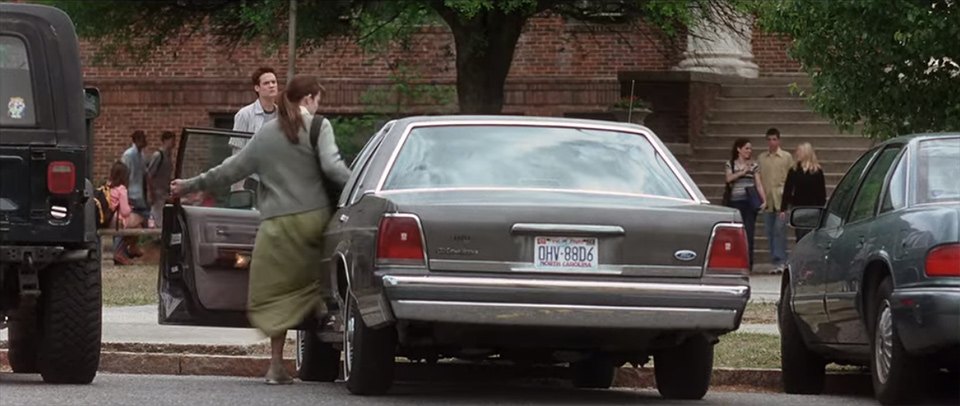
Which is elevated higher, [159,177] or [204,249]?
[204,249]

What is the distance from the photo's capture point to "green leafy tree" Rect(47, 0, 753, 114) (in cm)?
2478

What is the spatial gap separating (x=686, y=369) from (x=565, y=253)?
131 centimetres

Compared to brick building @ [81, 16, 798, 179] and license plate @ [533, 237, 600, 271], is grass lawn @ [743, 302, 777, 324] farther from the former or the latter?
brick building @ [81, 16, 798, 179]

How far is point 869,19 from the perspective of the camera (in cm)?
1642

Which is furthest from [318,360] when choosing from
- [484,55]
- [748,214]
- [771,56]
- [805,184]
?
[771,56]

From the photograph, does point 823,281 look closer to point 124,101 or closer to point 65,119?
point 65,119

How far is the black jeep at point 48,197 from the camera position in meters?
11.8

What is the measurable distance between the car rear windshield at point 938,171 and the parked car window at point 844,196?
0.85 meters

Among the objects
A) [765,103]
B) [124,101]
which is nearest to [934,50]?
[765,103]

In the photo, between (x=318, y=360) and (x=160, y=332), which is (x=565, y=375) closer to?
(x=318, y=360)

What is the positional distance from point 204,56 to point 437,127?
72.5 feet

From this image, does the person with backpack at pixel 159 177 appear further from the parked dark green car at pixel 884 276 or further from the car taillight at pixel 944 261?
the car taillight at pixel 944 261

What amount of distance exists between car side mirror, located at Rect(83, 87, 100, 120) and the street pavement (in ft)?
4.84

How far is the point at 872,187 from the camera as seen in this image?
12.1m
